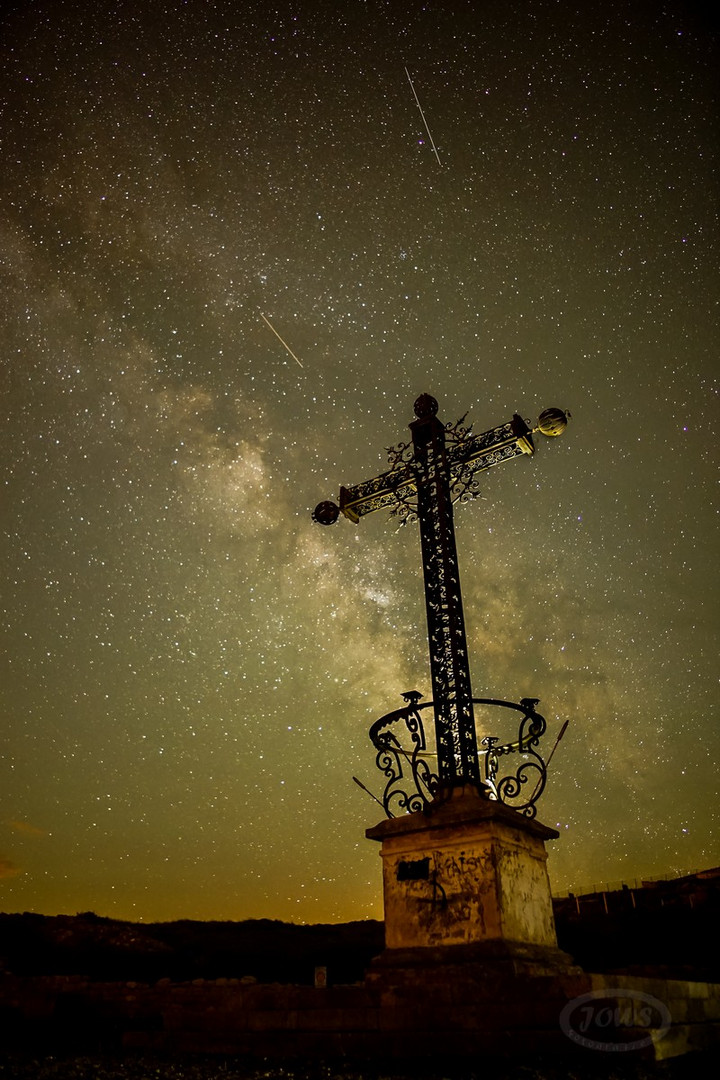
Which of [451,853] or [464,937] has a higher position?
[451,853]

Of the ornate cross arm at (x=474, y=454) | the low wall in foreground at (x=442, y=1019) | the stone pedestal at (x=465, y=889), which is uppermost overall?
the ornate cross arm at (x=474, y=454)

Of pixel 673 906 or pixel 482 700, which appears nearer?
pixel 482 700

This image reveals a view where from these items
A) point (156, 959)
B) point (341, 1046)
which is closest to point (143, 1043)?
point (341, 1046)

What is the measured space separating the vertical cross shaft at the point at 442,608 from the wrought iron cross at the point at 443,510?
10 mm

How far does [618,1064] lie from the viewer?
168 inches

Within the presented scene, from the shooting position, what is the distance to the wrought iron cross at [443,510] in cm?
723

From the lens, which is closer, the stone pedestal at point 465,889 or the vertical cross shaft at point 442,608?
the stone pedestal at point 465,889

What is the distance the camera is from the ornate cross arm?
884 cm

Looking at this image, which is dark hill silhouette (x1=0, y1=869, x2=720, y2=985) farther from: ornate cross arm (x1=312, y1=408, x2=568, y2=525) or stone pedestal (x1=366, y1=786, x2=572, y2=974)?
ornate cross arm (x1=312, y1=408, x2=568, y2=525)

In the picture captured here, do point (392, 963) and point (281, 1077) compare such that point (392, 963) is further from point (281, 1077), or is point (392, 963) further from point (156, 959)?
point (156, 959)

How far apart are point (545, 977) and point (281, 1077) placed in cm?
205

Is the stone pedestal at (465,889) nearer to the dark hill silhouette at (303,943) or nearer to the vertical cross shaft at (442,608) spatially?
the vertical cross shaft at (442,608)

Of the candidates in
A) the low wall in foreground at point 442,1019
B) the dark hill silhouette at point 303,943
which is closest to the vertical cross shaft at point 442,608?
the low wall in foreground at point 442,1019

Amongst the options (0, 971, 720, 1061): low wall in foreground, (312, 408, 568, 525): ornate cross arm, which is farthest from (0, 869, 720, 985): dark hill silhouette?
(312, 408, 568, 525): ornate cross arm
